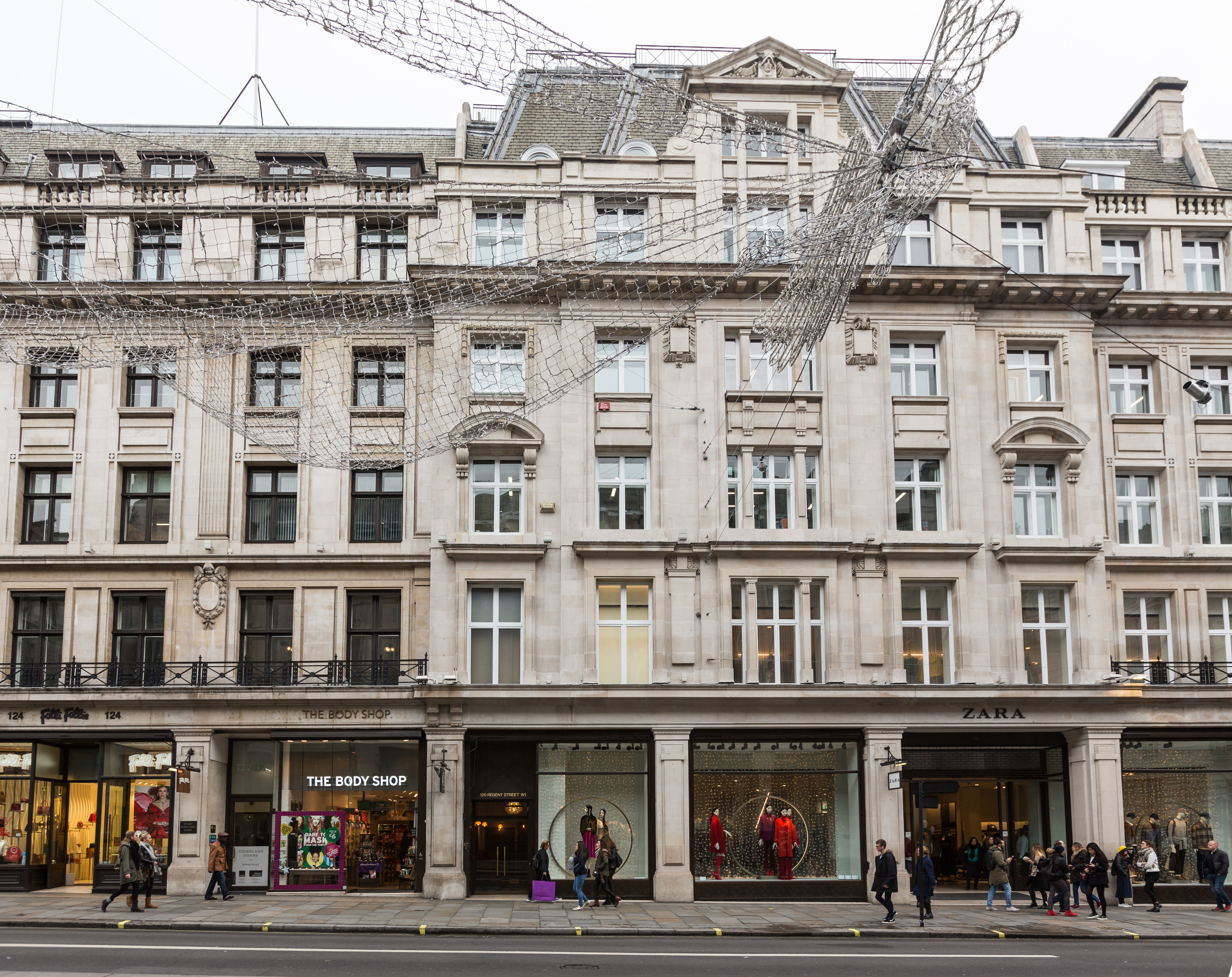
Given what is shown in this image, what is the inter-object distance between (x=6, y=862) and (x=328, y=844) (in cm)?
772

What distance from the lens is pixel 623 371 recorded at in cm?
3075

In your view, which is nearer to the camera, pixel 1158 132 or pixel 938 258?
pixel 938 258

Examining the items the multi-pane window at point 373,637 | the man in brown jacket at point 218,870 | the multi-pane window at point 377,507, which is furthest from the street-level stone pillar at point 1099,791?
the man in brown jacket at point 218,870

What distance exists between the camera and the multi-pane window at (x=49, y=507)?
31.2m

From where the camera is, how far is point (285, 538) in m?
31.4

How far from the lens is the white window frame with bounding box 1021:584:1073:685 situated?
98.7 feet

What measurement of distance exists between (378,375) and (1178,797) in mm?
22858

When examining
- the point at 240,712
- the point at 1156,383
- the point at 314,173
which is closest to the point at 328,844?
the point at 240,712

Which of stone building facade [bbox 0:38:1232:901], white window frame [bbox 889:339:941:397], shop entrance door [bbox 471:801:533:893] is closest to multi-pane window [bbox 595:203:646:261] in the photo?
stone building facade [bbox 0:38:1232:901]

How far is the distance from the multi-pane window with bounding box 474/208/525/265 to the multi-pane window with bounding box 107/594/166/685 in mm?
11910

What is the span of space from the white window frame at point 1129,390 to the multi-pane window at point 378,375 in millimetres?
18686

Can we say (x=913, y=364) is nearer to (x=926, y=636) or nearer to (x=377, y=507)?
(x=926, y=636)

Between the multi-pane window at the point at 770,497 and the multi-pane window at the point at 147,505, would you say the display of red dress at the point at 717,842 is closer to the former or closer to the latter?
the multi-pane window at the point at 770,497

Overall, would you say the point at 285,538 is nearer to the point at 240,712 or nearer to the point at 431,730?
the point at 240,712
